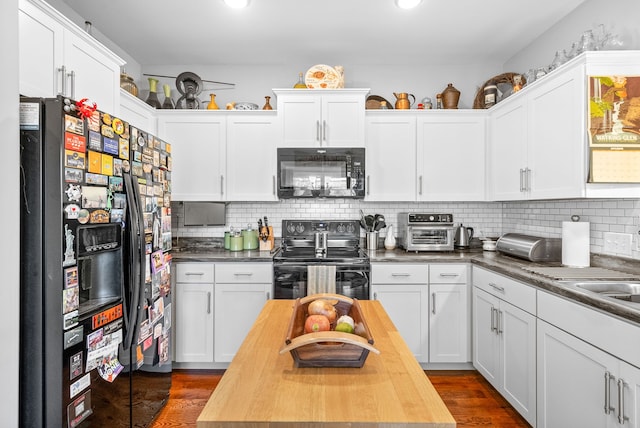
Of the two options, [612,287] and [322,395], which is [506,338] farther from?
[322,395]

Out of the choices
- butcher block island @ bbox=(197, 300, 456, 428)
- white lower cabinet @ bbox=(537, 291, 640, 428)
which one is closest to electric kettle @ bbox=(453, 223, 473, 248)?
white lower cabinet @ bbox=(537, 291, 640, 428)

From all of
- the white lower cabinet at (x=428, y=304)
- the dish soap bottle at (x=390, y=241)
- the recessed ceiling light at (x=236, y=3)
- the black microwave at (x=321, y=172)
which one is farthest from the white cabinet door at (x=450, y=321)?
the recessed ceiling light at (x=236, y=3)

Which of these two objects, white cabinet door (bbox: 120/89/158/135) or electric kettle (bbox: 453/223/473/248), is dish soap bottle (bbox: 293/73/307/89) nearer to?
white cabinet door (bbox: 120/89/158/135)

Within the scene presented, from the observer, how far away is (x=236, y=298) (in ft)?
9.40

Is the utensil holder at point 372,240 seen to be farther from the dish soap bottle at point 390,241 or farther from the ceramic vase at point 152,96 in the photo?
the ceramic vase at point 152,96

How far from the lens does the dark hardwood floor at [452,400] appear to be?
2254mm

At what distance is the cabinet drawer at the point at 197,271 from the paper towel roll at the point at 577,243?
8.22 feet

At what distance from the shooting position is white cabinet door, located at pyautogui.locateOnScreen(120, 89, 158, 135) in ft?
8.83

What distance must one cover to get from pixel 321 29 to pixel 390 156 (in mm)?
1190

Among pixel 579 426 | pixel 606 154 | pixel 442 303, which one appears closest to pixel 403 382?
pixel 579 426

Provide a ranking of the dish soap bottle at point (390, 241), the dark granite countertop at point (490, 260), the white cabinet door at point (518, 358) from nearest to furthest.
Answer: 1. the dark granite countertop at point (490, 260)
2. the white cabinet door at point (518, 358)
3. the dish soap bottle at point (390, 241)

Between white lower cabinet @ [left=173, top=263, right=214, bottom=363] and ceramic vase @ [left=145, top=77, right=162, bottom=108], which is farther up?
ceramic vase @ [left=145, top=77, right=162, bottom=108]

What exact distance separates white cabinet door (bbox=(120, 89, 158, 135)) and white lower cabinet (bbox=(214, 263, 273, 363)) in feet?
4.31

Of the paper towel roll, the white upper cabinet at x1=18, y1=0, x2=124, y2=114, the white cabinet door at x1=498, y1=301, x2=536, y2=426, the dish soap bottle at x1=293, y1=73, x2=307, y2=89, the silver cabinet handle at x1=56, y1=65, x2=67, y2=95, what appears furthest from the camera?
the dish soap bottle at x1=293, y1=73, x2=307, y2=89
